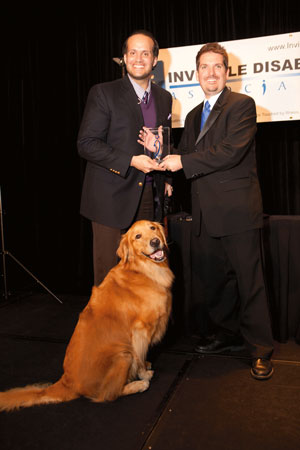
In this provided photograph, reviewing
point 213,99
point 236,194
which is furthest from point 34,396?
point 213,99

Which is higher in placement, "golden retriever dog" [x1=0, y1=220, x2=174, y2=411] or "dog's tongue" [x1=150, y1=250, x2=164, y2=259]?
"dog's tongue" [x1=150, y1=250, x2=164, y2=259]

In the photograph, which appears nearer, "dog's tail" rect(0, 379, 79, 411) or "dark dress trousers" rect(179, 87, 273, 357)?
"dog's tail" rect(0, 379, 79, 411)

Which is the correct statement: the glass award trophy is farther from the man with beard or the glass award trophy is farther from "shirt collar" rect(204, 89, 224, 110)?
"shirt collar" rect(204, 89, 224, 110)

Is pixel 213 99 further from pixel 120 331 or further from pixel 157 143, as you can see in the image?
pixel 120 331

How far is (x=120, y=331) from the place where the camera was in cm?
211

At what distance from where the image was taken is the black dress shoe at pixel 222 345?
269 centimetres

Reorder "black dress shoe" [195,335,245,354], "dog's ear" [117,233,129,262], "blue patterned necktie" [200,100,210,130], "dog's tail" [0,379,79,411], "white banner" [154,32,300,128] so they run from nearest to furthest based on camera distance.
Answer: "dog's tail" [0,379,79,411]
"dog's ear" [117,233,129,262]
"blue patterned necktie" [200,100,210,130]
"black dress shoe" [195,335,245,354]
"white banner" [154,32,300,128]

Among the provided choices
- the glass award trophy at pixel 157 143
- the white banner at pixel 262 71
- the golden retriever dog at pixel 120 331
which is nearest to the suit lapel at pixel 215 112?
the glass award trophy at pixel 157 143

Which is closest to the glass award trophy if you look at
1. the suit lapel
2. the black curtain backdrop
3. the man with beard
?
the man with beard

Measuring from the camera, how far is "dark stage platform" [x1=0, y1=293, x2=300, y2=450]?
178 cm

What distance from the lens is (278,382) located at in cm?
226

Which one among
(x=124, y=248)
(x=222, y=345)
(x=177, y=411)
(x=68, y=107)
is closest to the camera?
(x=177, y=411)

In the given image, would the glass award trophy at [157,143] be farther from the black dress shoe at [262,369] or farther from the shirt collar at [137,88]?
the black dress shoe at [262,369]

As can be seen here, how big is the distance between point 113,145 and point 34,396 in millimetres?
1462
